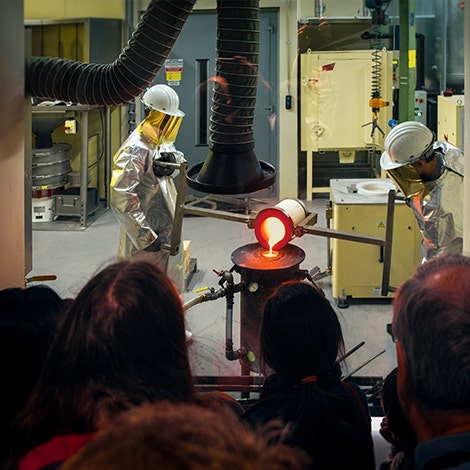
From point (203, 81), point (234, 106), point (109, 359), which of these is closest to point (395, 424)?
point (109, 359)

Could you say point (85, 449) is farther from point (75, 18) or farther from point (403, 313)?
point (75, 18)

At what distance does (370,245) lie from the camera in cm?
433

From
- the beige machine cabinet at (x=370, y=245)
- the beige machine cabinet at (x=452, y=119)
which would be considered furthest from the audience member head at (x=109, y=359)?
the beige machine cabinet at (x=452, y=119)

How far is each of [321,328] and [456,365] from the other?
1.51 ft

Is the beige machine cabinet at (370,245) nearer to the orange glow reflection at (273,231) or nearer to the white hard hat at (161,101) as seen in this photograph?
the white hard hat at (161,101)

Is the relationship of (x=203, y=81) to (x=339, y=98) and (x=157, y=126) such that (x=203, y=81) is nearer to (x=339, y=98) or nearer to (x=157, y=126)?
(x=339, y=98)

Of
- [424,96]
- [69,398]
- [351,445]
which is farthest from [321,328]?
[424,96]

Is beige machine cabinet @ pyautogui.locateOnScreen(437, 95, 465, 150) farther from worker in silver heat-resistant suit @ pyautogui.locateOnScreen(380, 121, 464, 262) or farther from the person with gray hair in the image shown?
the person with gray hair

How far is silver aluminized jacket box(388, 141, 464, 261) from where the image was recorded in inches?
132

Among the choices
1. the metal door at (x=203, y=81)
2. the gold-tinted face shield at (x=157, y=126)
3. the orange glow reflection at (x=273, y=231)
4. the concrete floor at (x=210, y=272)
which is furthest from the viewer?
the metal door at (x=203, y=81)

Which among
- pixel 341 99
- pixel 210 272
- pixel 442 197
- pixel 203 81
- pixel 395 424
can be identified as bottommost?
pixel 210 272

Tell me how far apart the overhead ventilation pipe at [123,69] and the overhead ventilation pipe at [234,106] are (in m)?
0.16

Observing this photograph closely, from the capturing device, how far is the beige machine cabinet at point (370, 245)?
4.34 metres

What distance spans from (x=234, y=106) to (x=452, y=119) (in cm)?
345
